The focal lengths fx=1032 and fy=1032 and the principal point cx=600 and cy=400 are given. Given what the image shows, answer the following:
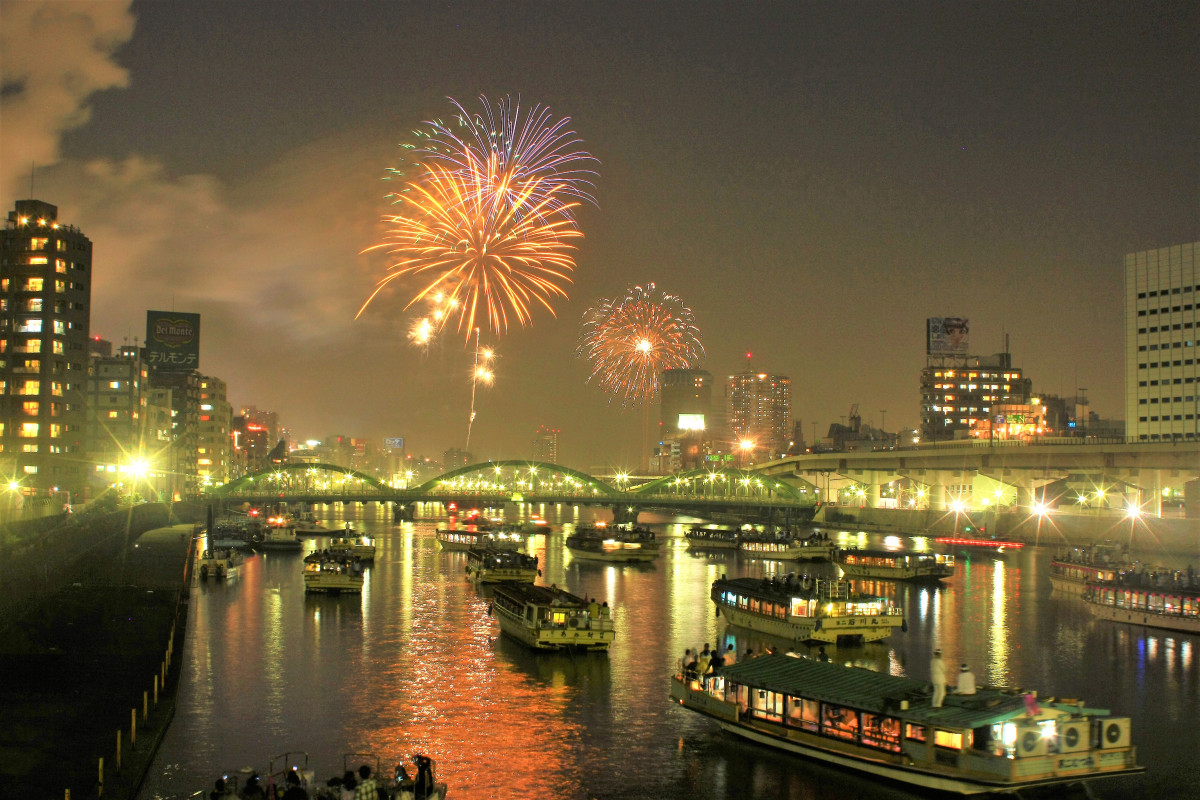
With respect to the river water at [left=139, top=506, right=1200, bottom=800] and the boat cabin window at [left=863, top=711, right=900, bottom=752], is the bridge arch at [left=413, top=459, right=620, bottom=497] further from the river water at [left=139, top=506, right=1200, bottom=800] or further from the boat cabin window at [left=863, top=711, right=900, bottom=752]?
the boat cabin window at [left=863, top=711, right=900, bottom=752]

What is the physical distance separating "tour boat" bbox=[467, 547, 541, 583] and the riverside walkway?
16.1 m

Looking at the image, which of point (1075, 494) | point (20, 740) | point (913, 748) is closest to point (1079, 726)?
point (913, 748)

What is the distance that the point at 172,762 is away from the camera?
22.7 metres

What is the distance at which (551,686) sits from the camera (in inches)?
1227

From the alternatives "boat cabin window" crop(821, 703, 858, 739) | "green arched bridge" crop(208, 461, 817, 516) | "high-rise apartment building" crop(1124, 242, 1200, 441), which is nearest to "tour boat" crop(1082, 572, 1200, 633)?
"boat cabin window" crop(821, 703, 858, 739)

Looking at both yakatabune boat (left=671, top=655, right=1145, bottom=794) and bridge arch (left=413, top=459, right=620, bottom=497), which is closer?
yakatabune boat (left=671, top=655, right=1145, bottom=794)

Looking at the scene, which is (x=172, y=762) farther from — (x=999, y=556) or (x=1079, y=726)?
(x=999, y=556)

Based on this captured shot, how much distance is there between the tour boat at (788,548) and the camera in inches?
3140

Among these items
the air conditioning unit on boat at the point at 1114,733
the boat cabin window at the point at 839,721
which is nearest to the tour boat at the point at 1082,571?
the air conditioning unit on boat at the point at 1114,733

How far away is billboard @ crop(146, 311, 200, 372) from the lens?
121375mm

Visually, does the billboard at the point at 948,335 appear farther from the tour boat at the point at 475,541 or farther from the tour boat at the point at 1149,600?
the tour boat at the point at 1149,600

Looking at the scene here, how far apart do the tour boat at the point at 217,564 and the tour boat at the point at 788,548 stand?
40.4m

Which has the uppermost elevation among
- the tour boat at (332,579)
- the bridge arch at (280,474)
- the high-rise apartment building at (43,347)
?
the high-rise apartment building at (43,347)

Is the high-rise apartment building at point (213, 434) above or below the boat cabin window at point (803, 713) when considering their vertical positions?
above
